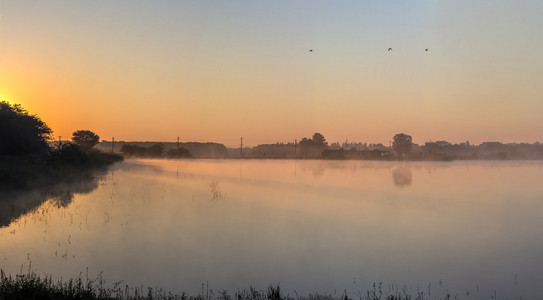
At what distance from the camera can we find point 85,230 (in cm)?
1891

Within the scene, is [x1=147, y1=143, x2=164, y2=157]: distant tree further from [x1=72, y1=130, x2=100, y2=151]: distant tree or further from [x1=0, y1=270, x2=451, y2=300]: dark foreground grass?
[x1=0, y1=270, x2=451, y2=300]: dark foreground grass

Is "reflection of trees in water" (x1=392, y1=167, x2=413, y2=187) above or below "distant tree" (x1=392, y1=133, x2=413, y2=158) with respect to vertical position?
below

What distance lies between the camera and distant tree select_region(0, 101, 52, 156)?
44.1m

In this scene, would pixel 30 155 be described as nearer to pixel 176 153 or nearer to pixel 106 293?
pixel 106 293

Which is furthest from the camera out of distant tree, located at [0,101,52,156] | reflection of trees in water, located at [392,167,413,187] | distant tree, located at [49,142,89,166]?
distant tree, located at [49,142,89,166]

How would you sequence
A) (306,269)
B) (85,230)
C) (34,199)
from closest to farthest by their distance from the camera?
1. (306,269)
2. (85,230)
3. (34,199)

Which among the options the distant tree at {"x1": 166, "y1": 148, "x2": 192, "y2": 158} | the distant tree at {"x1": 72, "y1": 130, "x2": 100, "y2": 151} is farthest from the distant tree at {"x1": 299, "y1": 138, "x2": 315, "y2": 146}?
the distant tree at {"x1": 72, "y1": 130, "x2": 100, "y2": 151}

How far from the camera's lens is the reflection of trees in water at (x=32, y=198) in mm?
22281

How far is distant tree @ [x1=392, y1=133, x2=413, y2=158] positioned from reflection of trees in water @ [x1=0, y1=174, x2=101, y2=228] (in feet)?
505

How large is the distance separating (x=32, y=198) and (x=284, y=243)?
21.6m

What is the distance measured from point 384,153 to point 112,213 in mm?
132192

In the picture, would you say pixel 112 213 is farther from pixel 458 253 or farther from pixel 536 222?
pixel 536 222

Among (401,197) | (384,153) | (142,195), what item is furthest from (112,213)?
(384,153)

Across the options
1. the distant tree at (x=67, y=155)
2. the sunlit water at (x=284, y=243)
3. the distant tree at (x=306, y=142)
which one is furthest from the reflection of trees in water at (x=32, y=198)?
→ the distant tree at (x=306, y=142)
